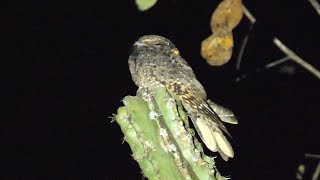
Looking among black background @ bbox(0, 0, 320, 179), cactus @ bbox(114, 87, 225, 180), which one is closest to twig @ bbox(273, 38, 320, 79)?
black background @ bbox(0, 0, 320, 179)

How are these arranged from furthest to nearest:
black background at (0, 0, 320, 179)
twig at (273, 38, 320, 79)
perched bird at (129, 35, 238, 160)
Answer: black background at (0, 0, 320, 179) < twig at (273, 38, 320, 79) < perched bird at (129, 35, 238, 160)

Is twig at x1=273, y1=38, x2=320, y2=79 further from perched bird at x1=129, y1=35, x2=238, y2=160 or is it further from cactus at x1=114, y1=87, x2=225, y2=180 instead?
cactus at x1=114, y1=87, x2=225, y2=180

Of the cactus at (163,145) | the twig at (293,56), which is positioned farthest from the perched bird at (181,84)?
the twig at (293,56)

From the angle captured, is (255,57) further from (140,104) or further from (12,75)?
(140,104)

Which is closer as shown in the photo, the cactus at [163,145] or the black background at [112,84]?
the cactus at [163,145]

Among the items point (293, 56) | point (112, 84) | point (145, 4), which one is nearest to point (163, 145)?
point (145, 4)

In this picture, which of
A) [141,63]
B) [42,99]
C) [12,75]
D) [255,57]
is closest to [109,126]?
[42,99]

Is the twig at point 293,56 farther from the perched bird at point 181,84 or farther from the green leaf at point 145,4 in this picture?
the green leaf at point 145,4
